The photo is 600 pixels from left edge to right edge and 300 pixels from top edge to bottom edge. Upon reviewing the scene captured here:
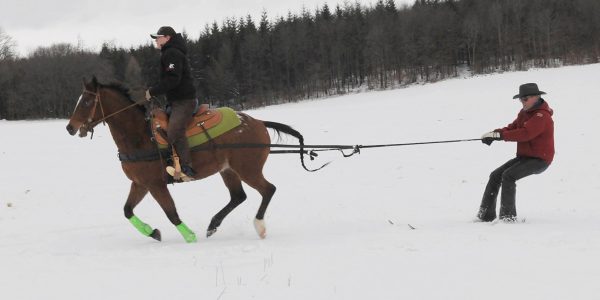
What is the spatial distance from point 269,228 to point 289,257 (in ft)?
8.68

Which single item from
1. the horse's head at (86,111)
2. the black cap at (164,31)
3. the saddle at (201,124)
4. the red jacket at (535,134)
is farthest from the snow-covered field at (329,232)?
the black cap at (164,31)

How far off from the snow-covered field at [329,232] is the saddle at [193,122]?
1543 mm

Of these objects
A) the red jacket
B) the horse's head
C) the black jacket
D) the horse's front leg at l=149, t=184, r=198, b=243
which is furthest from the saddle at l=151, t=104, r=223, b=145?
the red jacket

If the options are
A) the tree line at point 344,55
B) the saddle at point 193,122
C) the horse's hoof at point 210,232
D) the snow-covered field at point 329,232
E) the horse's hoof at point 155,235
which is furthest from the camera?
the tree line at point 344,55

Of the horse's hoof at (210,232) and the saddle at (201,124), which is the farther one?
the horse's hoof at (210,232)

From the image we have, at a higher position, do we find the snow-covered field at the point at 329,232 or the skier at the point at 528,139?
the skier at the point at 528,139

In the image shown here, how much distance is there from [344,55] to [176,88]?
7200 centimetres

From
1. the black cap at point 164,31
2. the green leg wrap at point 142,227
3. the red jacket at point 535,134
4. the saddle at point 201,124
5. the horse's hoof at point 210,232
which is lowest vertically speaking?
the horse's hoof at point 210,232

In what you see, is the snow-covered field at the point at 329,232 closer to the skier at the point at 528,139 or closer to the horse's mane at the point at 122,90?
the skier at the point at 528,139

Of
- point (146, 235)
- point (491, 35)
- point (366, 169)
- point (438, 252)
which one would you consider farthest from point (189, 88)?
point (491, 35)

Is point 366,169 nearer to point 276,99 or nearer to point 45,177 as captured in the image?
point 45,177

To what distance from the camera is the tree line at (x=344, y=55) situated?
6244 centimetres

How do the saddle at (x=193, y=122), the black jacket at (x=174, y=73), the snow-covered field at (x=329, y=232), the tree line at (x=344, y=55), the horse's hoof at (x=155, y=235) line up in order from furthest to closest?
the tree line at (x=344, y=55) → the horse's hoof at (x=155, y=235) → the saddle at (x=193, y=122) → the black jacket at (x=174, y=73) → the snow-covered field at (x=329, y=232)

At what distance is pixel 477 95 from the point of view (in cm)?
2788
